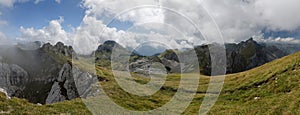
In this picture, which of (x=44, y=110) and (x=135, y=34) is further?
(x=44, y=110)

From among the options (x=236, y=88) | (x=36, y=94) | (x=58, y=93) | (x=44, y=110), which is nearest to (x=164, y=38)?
(x=44, y=110)

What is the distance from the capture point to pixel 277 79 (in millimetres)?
49719

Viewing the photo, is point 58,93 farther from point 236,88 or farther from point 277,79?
point 277,79

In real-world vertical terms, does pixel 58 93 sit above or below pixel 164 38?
below

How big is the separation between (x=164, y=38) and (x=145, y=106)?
19.9 meters

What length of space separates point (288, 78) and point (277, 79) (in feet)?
8.07

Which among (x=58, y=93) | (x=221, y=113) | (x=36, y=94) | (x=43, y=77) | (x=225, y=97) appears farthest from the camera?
(x=43, y=77)

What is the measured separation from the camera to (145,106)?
5278cm

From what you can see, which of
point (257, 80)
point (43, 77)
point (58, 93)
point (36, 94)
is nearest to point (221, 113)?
point (257, 80)

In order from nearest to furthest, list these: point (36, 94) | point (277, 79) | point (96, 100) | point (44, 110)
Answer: point (44, 110)
point (96, 100)
point (277, 79)
point (36, 94)

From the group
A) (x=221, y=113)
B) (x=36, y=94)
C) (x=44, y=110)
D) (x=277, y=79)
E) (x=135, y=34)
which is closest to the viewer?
(x=135, y=34)

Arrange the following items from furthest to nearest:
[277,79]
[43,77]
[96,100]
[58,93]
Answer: [43,77], [58,93], [277,79], [96,100]

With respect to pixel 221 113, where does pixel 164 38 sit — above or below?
above

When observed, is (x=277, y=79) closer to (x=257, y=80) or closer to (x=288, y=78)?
(x=288, y=78)
